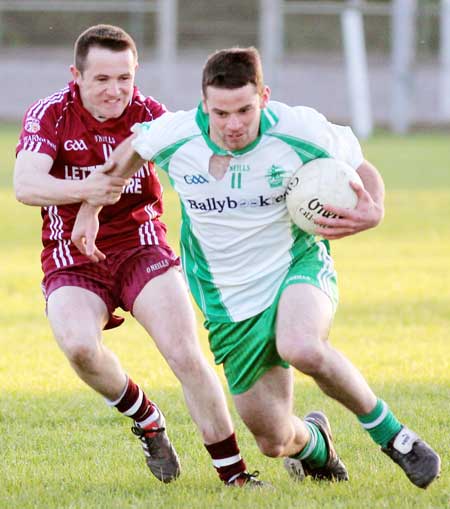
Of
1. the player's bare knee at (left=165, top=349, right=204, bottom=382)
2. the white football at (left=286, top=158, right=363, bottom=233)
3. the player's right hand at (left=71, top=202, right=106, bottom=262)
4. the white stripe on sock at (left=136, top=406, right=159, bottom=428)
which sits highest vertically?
the white football at (left=286, top=158, right=363, bottom=233)

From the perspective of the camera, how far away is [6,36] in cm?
4478

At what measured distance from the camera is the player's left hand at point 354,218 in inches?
218

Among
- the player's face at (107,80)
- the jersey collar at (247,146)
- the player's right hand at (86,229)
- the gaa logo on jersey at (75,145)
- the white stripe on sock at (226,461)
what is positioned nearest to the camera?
the jersey collar at (247,146)

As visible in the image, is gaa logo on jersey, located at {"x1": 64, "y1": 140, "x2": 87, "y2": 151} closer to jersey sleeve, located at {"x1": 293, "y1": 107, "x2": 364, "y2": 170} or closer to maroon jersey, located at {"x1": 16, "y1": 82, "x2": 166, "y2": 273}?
maroon jersey, located at {"x1": 16, "y1": 82, "x2": 166, "y2": 273}

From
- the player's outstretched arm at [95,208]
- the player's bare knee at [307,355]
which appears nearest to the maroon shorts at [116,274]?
the player's outstretched arm at [95,208]

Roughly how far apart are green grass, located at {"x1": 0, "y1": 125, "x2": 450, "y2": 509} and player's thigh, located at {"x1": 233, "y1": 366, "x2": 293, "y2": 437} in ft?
0.98

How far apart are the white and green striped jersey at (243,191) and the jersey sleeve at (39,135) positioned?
0.64m

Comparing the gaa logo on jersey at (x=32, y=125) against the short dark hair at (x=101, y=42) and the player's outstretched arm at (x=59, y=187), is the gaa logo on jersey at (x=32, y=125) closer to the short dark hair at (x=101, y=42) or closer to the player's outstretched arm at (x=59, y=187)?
the player's outstretched arm at (x=59, y=187)

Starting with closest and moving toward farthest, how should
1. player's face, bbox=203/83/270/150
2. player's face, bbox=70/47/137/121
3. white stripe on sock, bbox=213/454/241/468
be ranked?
player's face, bbox=203/83/270/150
white stripe on sock, bbox=213/454/241/468
player's face, bbox=70/47/137/121

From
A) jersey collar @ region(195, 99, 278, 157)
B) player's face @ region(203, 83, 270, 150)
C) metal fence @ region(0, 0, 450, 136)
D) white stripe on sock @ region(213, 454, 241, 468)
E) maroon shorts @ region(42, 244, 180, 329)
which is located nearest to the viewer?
player's face @ region(203, 83, 270, 150)

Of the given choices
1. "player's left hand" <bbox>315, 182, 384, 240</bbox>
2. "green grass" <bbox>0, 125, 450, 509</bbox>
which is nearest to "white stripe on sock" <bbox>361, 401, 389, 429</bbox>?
"green grass" <bbox>0, 125, 450, 509</bbox>

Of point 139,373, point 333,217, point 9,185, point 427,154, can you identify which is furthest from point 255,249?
point 427,154

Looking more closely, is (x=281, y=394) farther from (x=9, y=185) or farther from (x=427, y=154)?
(x=427, y=154)

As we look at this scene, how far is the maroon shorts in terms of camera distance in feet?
20.9
